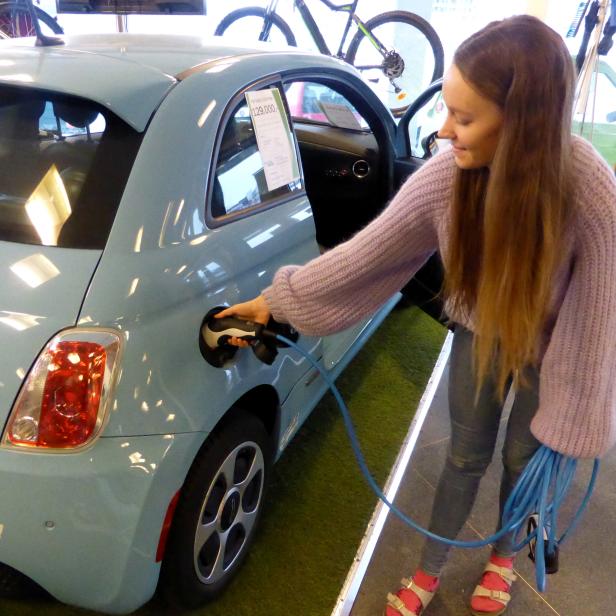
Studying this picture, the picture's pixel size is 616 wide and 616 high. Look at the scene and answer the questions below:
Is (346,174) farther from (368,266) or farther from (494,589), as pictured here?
(494,589)

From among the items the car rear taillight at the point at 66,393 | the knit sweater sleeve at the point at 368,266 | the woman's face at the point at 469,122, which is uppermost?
the woman's face at the point at 469,122

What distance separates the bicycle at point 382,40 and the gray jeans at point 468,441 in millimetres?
4234

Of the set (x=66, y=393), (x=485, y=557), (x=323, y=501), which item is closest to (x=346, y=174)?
(x=323, y=501)

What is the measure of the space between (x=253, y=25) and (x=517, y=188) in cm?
476

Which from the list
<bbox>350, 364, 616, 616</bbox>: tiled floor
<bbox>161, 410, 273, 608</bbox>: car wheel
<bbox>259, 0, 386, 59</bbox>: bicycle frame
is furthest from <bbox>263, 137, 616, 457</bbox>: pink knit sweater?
<bbox>259, 0, 386, 59</bbox>: bicycle frame

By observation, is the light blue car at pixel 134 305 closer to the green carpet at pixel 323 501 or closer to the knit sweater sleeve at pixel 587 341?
the green carpet at pixel 323 501

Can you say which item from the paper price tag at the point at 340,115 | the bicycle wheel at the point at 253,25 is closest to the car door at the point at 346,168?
the paper price tag at the point at 340,115

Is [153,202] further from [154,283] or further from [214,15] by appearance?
[214,15]

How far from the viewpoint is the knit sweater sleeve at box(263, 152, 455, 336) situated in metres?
1.17

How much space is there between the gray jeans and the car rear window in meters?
0.84

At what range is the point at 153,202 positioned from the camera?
49.6 inches

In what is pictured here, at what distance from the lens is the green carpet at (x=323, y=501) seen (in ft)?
5.43

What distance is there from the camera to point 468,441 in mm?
1471

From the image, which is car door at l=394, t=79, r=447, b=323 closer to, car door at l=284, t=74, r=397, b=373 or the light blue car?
car door at l=284, t=74, r=397, b=373
